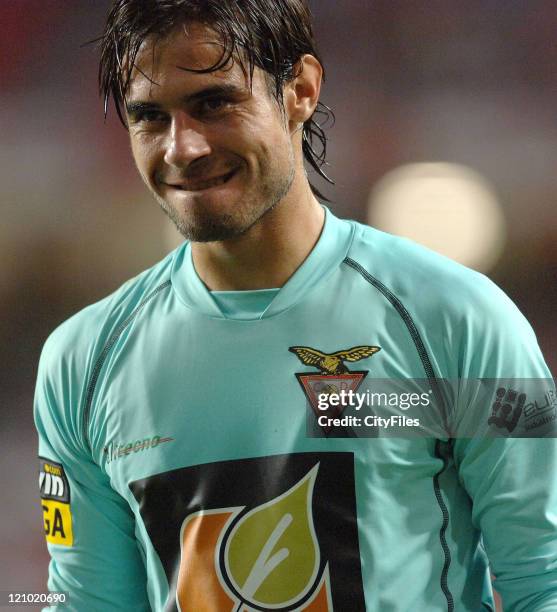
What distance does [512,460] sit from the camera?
2.51 feet

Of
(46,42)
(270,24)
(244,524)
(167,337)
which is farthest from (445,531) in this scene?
(46,42)

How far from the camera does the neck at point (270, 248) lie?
2.68 ft

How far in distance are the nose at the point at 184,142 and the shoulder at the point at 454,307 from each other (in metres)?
0.18

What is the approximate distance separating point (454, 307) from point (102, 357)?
34 centimetres

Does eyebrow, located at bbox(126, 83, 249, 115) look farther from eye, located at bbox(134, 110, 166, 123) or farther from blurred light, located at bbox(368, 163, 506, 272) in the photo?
blurred light, located at bbox(368, 163, 506, 272)

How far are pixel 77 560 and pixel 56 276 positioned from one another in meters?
1.51

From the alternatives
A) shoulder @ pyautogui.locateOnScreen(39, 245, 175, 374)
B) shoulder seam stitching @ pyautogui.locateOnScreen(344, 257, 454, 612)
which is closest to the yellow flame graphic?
shoulder seam stitching @ pyautogui.locateOnScreen(344, 257, 454, 612)

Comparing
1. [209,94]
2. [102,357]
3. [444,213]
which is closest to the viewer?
[209,94]

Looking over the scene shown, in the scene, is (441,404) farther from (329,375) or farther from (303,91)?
(303,91)

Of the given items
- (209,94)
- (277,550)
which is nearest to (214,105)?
(209,94)

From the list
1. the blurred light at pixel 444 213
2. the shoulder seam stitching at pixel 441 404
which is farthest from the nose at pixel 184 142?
the blurred light at pixel 444 213

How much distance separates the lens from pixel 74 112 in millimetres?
2561

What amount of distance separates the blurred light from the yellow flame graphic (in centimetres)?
127

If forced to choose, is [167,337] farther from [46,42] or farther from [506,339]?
[46,42]
